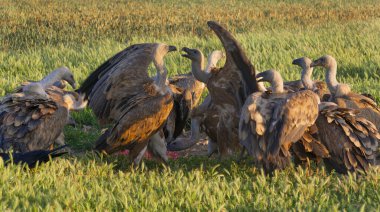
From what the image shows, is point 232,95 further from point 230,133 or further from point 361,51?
point 361,51

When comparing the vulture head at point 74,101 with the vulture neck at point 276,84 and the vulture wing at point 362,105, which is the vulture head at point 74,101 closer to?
the vulture neck at point 276,84

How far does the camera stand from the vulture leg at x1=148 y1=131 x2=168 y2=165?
8.00m

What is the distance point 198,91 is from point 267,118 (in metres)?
3.19

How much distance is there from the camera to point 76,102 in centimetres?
892

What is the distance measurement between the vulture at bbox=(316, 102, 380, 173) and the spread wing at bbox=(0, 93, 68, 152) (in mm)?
2972

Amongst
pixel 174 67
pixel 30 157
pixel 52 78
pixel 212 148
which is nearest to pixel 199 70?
pixel 212 148

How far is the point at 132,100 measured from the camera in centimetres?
775

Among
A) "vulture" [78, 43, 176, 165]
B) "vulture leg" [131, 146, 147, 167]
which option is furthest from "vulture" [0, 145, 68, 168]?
"vulture leg" [131, 146, 147, 167]

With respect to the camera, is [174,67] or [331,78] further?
[174,67]

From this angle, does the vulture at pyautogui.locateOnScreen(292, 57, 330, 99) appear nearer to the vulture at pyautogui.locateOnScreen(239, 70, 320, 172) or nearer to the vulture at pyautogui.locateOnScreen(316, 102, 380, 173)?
the vulture at pyautogui.locateOnScreen(316, 102, 380, 173)

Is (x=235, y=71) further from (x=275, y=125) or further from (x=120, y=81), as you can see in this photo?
(x=120, y=81)

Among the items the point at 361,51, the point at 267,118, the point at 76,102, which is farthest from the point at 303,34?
the point at 267,118

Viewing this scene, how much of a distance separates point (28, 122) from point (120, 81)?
1.18 meters

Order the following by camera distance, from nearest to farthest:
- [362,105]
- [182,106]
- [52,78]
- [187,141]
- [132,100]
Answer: [132,100] → [362,105] → [182,106] → [187,141] → [52,78]
